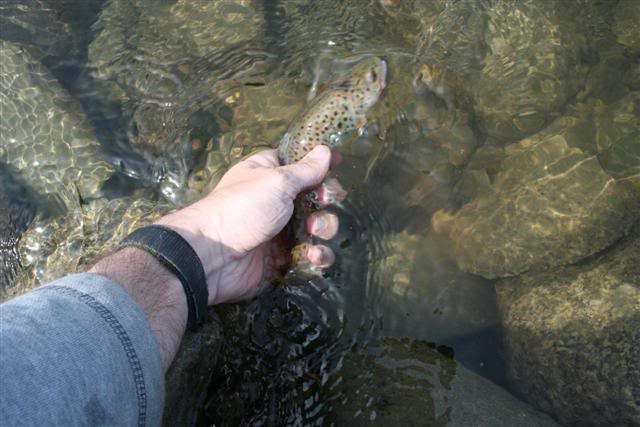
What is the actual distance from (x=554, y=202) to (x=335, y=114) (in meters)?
1.75

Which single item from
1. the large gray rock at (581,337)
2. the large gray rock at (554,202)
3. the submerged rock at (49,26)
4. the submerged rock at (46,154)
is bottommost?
the large gray rock at (581,337)

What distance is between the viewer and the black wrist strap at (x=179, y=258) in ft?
→ 9.87

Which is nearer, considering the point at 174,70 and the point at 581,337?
the point at 581,337

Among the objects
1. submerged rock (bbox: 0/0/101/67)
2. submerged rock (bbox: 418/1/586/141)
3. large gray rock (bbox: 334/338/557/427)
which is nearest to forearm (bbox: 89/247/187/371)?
large gray rock (bbox: 334/338/557/427)

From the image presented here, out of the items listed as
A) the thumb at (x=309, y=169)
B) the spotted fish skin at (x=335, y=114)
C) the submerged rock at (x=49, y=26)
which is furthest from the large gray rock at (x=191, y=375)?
the submerged rock at (x=49, y=26)

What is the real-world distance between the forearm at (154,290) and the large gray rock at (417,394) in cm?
113

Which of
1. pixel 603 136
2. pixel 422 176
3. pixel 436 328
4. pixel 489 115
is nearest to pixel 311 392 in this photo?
pixel 436 328

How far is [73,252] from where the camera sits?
4.18 metres

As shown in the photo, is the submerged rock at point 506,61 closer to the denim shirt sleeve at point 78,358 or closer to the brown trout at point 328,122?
the brown trout at point 328,122

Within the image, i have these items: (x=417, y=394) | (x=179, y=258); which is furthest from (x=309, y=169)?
(x=417, y=394)

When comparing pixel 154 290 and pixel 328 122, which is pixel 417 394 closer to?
pixel 154 290

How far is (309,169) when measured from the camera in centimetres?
363

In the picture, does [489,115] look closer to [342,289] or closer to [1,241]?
[342,289]

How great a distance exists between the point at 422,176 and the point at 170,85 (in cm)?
244
